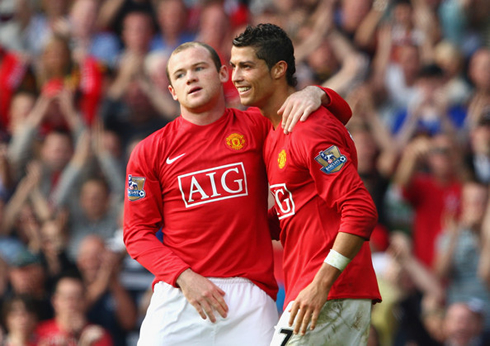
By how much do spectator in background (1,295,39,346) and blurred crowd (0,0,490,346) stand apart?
0.01 metres

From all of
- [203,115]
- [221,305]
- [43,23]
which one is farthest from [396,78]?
[43,23]

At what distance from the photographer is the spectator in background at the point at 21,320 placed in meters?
7.88

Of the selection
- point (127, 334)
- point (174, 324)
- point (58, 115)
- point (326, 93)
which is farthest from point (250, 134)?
point (58, 115)

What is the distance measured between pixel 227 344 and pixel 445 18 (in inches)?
205

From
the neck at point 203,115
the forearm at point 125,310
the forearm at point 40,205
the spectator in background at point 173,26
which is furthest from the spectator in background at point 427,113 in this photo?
the forearm at point 40,205

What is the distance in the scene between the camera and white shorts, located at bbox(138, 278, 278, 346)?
4078 mm

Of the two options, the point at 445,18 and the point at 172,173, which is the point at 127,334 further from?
the point at 445,18

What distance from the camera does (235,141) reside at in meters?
4.27

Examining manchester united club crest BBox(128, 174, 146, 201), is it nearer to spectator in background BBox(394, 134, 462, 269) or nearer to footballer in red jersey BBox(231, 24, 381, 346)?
footballer in red jersey BBox(231, 24, 381, 346)

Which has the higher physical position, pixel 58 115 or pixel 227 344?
pixel 58 115

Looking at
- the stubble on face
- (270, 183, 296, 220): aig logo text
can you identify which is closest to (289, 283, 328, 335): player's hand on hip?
(270, 183, 296, 220): aig logo text

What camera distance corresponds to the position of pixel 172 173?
13.8ft

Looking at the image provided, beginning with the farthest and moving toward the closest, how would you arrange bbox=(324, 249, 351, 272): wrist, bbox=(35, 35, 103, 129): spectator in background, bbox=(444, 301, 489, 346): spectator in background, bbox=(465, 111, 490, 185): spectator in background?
bbox=(35, 35, 103, 129): spectator in background
bbox=(465, 111, 490, 185): spectator in background
bbox=(444, 301, 489, 346): spectator in background
bbox=(324, 249, 351, 272): wrist

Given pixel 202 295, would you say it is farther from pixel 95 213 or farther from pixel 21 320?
pixel 95 213
